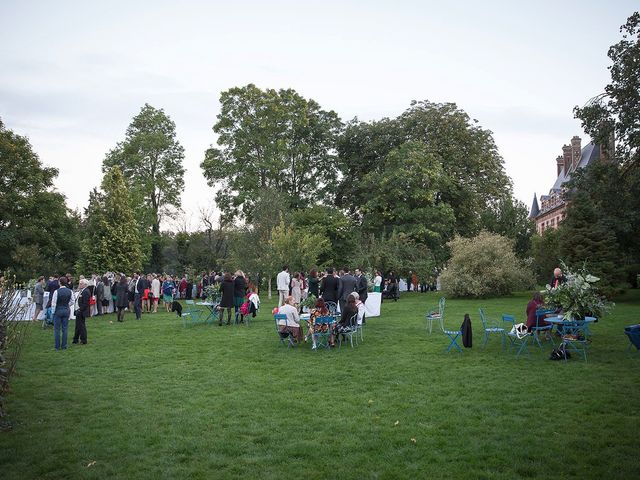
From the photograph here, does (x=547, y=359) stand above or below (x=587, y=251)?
below

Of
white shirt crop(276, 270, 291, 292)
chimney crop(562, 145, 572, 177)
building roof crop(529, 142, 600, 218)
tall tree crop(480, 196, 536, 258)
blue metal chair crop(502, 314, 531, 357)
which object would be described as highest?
chimney crop(562, 145, 572, 177)

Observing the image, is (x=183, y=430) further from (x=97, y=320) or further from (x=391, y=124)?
(x=391, y=124)

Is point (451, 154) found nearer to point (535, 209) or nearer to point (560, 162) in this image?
point (560, 162)

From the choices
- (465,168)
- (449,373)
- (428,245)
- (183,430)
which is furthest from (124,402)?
(465,168)

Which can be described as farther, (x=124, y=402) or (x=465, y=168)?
(x=465, y=168)

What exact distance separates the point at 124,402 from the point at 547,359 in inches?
325

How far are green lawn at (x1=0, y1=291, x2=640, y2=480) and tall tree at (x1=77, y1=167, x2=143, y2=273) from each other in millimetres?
25020

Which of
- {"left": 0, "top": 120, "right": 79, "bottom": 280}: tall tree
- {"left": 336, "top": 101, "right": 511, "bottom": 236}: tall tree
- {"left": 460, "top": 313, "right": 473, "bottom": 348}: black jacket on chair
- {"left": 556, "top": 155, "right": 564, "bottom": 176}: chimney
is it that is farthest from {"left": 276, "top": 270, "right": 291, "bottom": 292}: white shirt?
{"left": 556, "top": 155, "right": 564, "bottom": 176}: chimney

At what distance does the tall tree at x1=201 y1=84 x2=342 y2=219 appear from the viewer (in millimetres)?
39875

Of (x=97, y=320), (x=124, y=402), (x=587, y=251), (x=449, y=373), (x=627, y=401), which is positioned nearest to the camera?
(x=627, y=401)

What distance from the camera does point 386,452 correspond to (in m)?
6.36

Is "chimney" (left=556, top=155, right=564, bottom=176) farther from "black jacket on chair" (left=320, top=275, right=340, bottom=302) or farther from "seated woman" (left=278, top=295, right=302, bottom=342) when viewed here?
"seated woman" (left=278, top=295, right=302, bottom=342)

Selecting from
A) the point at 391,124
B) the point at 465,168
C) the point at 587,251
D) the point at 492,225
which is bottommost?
the point at 587,251

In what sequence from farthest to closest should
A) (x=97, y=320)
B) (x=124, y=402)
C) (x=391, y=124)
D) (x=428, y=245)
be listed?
(x=391, y=124)
(x=428, y=245)
(x=97, y=320)
(x=124, y=402)
